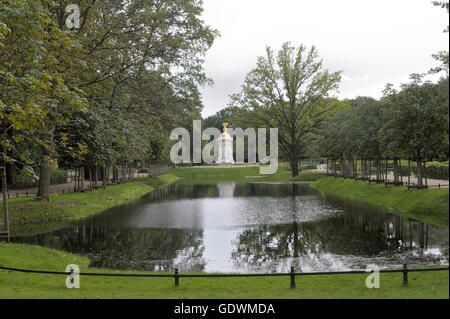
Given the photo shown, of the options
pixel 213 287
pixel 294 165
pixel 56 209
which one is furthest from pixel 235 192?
pixel 213 287

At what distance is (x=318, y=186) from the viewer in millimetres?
63969

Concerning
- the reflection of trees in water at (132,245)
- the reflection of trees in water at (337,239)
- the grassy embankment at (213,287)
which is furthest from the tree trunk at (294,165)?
the grassy embankment at (213,287)

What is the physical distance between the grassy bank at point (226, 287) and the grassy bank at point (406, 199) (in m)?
11.2

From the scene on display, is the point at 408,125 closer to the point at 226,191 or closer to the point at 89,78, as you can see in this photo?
the point at 89,78

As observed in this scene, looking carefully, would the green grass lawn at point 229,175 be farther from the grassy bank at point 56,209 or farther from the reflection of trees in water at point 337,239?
the reflection of trees in water at point 337,239

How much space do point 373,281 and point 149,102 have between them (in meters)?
36.1

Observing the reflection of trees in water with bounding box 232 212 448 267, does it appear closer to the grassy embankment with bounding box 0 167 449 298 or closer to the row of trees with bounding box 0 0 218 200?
the grassy embankment with bounding box 0 167 449 298

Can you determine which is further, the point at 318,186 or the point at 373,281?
the point at 318,186

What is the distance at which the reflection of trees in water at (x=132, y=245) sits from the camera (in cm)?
2022

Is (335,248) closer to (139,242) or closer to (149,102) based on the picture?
(139,242)

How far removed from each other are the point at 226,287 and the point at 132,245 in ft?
36.1

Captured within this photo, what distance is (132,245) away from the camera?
2433cm

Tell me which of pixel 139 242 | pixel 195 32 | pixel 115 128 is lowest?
pixel 139 242

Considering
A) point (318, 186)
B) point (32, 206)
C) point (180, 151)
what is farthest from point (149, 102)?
point (180, 151)
